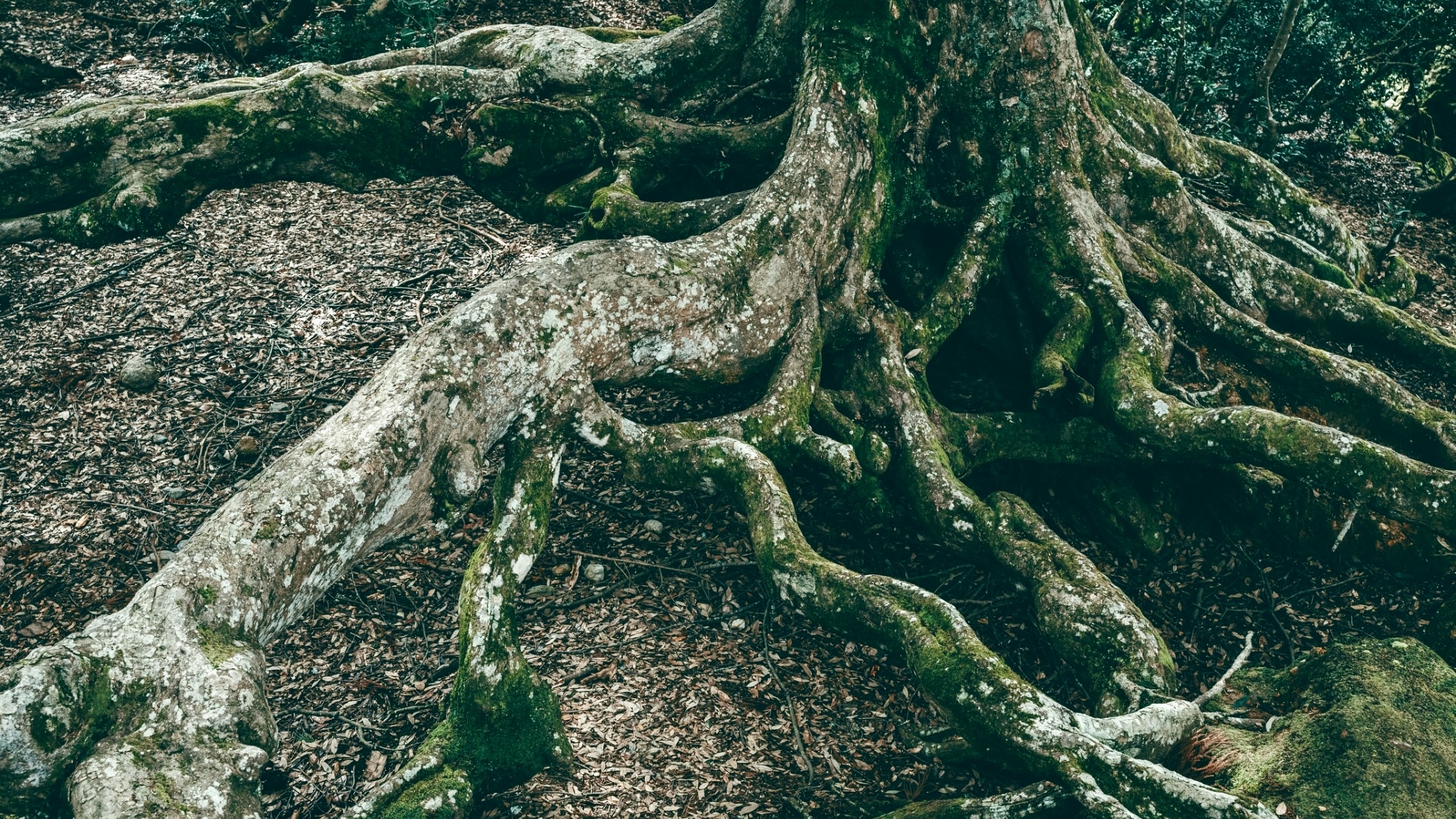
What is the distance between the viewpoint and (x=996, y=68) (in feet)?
21.8

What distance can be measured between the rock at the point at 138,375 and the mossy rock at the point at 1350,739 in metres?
7.04

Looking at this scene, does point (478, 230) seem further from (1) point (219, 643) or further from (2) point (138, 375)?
(1) point (219, 643)

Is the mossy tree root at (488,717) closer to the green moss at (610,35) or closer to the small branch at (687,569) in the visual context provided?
the small branch at (687,569)

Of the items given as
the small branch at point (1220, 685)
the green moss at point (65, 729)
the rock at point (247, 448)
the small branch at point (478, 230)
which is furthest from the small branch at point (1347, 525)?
the rock at point (247, 448)

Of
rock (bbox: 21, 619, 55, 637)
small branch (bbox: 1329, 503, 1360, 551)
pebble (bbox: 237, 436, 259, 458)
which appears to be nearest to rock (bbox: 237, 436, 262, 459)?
pebble (bbox: 237, 436, 259, 458)

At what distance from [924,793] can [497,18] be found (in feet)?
33.1

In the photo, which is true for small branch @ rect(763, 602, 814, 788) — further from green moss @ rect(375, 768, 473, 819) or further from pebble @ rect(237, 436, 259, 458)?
pebble @ rect(237, 436, 259, 458)

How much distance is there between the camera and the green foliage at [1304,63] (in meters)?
10.0

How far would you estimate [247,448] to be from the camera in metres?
6.40

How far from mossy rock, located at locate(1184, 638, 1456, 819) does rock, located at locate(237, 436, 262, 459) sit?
5917mm

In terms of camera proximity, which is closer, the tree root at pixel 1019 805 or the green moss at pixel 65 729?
the green moss at pixel 65 729

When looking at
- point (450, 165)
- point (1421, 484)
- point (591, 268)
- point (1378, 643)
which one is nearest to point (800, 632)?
point (591, 268)

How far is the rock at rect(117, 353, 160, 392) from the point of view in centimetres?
675

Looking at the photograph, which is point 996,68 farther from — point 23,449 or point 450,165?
point 23,449
